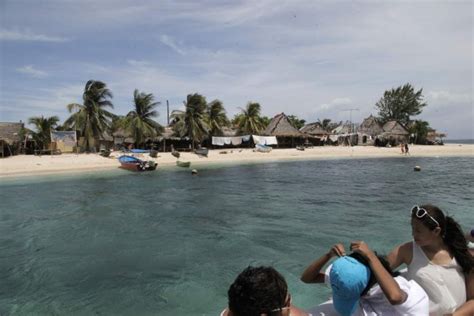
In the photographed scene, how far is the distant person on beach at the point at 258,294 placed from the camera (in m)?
2.09

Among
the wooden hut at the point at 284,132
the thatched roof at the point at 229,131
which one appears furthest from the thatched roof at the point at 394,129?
the thatched roof at the point at 229,131

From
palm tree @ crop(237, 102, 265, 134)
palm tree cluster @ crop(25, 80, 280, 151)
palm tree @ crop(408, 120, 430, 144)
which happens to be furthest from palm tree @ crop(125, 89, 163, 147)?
palm tree @ crop(408, 120, 430, 144)

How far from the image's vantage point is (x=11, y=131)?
35031 millimetres

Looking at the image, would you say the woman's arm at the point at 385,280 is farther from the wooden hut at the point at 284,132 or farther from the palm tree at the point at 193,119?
the wooden hut at the point at 284,132

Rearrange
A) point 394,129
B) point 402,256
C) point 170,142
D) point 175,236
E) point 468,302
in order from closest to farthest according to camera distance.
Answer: point 468,302 < point 402,256 < point 175,236 < point 170,142 < point 394,129

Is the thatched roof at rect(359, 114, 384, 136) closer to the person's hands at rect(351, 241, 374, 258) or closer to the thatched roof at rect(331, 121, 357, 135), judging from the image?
the thatched roof at rect(331, 121, 357, 135)

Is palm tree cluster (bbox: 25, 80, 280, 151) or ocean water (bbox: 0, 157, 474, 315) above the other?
palm tree cluster (bbox: 25, 80, 280, 151)

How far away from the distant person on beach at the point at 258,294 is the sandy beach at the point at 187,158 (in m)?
27.9

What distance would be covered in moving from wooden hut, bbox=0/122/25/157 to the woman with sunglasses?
36.2 m

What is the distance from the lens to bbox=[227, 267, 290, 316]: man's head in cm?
209

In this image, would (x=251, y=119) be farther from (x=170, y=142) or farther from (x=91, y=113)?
(x=91, y=113)

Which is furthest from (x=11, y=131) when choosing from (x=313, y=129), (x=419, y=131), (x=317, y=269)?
(x=419, y=131)

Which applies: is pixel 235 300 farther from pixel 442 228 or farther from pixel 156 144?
pixel 156 144

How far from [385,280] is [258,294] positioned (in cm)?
92
